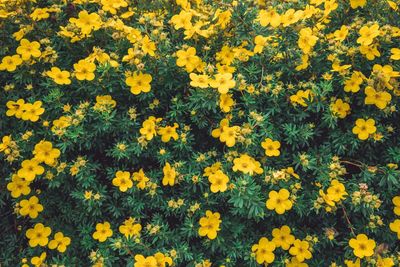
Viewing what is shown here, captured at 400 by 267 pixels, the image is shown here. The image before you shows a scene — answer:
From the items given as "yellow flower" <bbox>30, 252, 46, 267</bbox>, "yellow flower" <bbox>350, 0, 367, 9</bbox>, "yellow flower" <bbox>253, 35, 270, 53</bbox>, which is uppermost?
"yellow flower" <bbox>350, 0, 367, 9</bbox>

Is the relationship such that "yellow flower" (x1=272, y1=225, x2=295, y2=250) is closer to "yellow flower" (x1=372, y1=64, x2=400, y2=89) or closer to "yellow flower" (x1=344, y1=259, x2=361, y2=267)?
"yellow flower" (x1=344, y1=259, x2=361, y2=267)

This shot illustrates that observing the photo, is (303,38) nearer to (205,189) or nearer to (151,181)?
(205,189)

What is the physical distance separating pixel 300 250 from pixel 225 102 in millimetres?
849

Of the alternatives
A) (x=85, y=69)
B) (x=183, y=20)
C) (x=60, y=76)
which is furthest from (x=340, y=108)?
(x=60, y=76)

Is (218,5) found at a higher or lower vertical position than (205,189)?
higher

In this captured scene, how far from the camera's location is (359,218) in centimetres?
233

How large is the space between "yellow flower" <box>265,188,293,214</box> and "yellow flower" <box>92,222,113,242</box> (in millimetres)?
850

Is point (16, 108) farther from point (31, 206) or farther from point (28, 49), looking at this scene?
point (31, 206)

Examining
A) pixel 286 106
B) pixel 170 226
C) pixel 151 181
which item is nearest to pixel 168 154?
pixel 151 181

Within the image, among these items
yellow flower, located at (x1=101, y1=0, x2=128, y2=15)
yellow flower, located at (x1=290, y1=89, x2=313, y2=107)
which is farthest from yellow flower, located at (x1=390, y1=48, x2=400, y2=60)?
yellow flower, located at (x1=101, y1=0, x2=128, y2=15)

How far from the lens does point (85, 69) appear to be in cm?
234

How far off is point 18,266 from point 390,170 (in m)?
2.14

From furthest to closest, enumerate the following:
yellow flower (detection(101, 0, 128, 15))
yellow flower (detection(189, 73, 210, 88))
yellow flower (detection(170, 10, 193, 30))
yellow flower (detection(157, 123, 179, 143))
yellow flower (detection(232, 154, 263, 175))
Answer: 1. yellow flower (detection(101, 0, 128, 15))
2. yellow flower (detection(170, 10, 193, 30))
3. yellow flower (detection(157, 123, 179, 143))
4. yellow flower (detection(189, 73, 210, 88))
5. yellow flower (detection(232, 154, 263, 175))

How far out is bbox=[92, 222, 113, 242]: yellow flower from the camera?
2295mm
